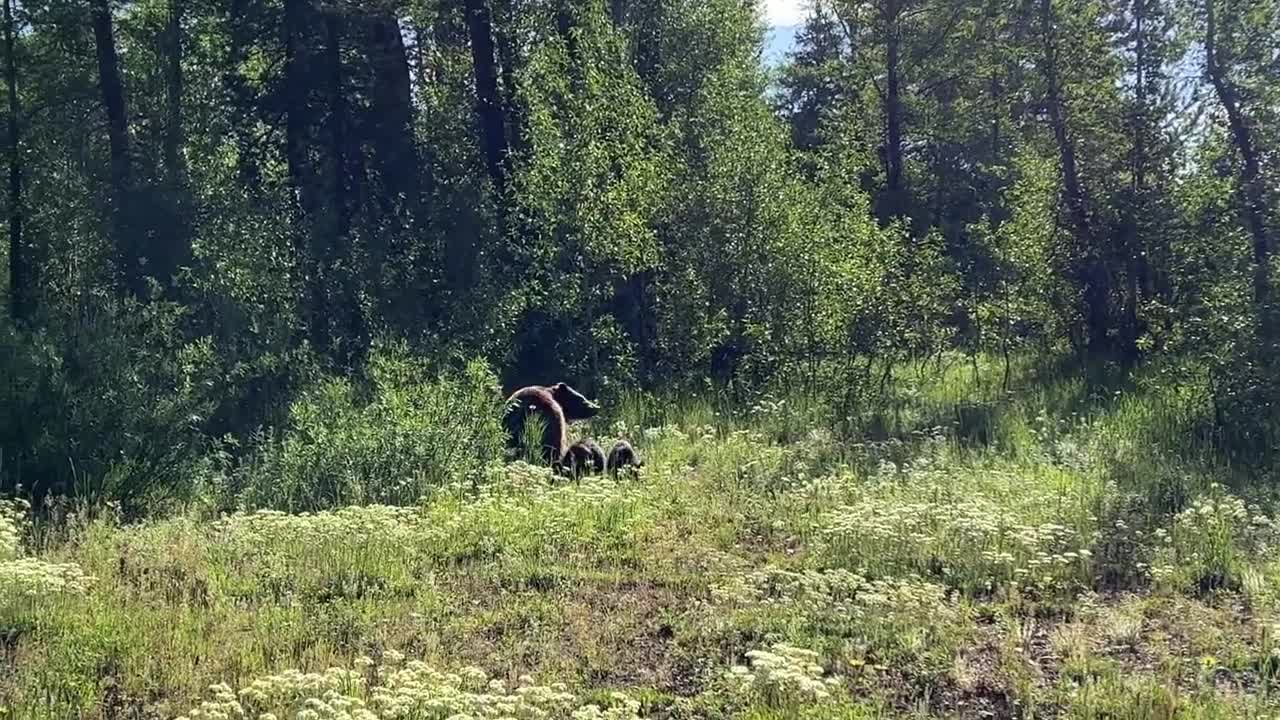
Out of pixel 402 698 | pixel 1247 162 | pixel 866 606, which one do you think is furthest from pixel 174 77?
pixel 402 698

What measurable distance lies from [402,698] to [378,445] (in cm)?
611

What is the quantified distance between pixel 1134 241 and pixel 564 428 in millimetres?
11112

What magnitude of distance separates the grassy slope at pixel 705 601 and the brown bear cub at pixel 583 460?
75 cm

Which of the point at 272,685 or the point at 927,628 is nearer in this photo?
the point at 272,685

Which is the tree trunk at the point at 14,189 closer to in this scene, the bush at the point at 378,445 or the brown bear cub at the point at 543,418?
the bush at the point at 378,445

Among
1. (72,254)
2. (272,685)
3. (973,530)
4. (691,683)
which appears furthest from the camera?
(72,254)

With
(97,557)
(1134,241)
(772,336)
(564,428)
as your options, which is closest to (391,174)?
(772,336)

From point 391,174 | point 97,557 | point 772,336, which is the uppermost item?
point 391,174

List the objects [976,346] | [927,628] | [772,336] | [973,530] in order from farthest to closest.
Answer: [976,346] → [772,336] → [973,530] → [927,628]

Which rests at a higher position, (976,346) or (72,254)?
(72,254)

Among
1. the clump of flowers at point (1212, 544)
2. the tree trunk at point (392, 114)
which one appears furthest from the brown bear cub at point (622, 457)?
the tree trunk at point (392, 114)

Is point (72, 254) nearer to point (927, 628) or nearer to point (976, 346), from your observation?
point (976, 346)

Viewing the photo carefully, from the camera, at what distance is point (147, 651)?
6449 millimetres

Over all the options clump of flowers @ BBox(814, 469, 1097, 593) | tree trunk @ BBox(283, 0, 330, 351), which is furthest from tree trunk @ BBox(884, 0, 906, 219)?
clump of flowers @ BBox(814, 469, 1097, 593)
